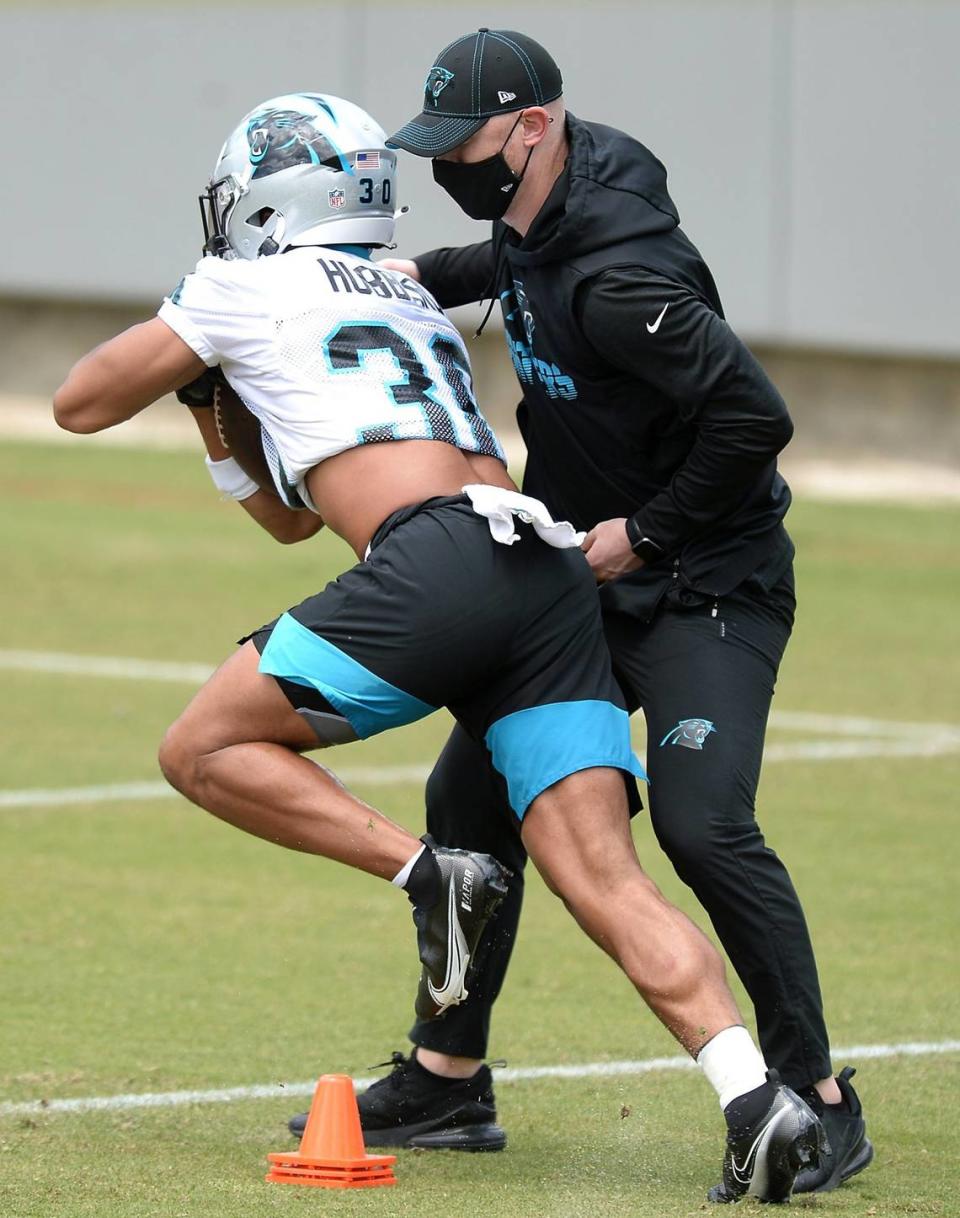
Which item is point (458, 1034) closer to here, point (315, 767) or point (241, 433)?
point (315, 767)

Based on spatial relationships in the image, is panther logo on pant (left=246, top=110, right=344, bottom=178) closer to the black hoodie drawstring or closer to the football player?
the football player

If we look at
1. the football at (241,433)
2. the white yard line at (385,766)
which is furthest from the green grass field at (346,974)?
the football at (241,433)

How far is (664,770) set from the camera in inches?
213

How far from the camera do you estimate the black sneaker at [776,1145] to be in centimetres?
495

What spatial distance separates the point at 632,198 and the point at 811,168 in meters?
16.2

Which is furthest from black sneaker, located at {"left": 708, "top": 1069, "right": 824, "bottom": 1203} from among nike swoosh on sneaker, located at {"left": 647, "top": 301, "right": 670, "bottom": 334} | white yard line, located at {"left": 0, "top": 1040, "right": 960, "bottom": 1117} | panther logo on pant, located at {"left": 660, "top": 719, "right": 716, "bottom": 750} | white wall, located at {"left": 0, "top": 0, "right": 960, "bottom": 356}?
white wall, located at {"left": 0, "top": 0, "right": 960, "bottom": 356}

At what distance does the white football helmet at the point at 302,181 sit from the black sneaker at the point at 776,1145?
2.25 meters

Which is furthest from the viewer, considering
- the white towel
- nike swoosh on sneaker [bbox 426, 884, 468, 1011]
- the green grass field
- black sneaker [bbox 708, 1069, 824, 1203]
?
→ the green grass field

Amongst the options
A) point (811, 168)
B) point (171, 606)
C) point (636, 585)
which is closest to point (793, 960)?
point (636, 585)

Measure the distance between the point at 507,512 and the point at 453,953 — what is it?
→ 3.21 feet

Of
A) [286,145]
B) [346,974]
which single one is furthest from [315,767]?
[346,974]

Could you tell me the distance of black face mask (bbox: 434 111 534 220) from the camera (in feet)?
18.0

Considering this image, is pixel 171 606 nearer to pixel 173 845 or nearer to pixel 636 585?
pixel 173 845

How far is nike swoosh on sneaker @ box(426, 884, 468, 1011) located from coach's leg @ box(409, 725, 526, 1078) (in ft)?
2.27
